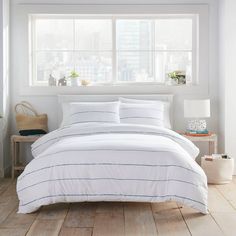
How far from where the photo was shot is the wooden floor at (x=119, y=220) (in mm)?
3744

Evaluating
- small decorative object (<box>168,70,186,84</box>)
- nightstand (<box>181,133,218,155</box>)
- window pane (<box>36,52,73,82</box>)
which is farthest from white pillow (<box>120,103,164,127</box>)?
window pane (<box>36,52,73,82</box>)

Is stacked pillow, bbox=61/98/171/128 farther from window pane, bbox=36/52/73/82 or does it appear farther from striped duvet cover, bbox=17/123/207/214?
striped duvet cover, bbox=17/123/207/214

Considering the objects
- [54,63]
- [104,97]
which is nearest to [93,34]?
[54,63]

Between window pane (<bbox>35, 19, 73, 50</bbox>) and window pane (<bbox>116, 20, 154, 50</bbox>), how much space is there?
68 centimetres

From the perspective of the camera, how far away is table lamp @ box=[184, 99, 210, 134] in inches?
242

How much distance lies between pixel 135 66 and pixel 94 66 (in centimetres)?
57

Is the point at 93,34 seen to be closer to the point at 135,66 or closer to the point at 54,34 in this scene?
the point at 54,34

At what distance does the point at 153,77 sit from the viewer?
22.7ft

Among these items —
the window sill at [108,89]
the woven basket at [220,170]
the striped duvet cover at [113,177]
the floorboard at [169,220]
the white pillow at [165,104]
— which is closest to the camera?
the floorboard at [169,220]

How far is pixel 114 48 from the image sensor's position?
268 inches

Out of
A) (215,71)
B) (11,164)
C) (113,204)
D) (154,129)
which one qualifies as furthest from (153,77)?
(113,204)

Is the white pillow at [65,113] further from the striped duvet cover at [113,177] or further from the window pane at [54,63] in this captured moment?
the striped duvet cover at [113,177]

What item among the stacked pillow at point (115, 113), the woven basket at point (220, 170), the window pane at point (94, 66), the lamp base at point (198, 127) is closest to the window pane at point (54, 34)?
the window pane at point (94, 66)

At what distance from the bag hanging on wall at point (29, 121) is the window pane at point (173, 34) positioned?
1881 mm
